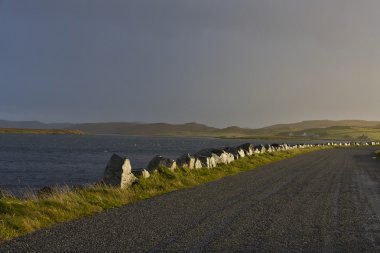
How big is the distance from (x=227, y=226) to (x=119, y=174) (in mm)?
7805

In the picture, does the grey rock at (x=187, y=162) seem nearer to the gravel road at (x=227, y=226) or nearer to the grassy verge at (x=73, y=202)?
the grassy verge at (x=73, y=202)

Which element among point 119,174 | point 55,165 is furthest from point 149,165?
point 55,165

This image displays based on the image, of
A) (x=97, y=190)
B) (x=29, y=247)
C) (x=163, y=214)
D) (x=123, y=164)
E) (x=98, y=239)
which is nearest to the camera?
(x=29, y=247)

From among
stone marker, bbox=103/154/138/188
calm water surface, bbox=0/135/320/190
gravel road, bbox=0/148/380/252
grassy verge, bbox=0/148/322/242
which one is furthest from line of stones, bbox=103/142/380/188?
calm water surface, bbox=0/135/320/190

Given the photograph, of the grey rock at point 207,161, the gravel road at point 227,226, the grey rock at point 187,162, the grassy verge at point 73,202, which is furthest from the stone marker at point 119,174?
the grey rock at point 207,161

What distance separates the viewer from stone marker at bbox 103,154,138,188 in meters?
18.0

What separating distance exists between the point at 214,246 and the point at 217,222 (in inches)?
97.8

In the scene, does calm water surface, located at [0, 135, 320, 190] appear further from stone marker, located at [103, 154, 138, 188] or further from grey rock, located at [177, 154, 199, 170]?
stone marker, located at [103, 154, 138, 188]

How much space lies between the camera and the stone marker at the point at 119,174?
59.2 ft

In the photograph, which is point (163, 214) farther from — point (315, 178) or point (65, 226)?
point (315, 178)

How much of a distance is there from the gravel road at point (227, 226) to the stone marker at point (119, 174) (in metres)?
2.11

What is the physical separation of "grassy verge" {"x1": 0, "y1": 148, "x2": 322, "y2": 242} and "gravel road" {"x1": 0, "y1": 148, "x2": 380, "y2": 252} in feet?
2.14

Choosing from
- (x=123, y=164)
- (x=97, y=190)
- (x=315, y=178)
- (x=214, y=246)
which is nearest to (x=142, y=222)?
(x=214, y=246)

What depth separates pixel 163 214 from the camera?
12953 mm
